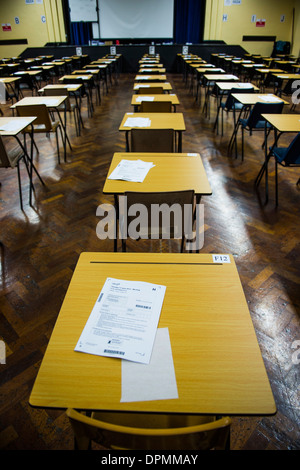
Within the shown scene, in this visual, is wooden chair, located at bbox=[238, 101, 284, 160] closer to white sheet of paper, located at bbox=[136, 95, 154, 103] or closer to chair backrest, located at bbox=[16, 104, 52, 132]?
white sheet of paper, located at bbox=[136, 95, 154, 103]

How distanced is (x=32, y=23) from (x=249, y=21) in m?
8.88

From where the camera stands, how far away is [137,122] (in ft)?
9.04

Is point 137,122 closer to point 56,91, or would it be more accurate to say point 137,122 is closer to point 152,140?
point 152,140

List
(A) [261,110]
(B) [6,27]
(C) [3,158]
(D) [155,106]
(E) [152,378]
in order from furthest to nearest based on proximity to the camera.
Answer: (B) [6,27] < (A) [261,110] < (D) [155,106] < (C) [3,158] < (E) [152,378]

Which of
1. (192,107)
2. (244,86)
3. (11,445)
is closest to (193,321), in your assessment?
(11,445)

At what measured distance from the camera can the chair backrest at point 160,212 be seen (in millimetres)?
1541

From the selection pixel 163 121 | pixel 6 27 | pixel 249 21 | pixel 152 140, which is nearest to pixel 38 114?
pixel 163 121

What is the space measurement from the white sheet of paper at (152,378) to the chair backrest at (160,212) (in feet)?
2.85

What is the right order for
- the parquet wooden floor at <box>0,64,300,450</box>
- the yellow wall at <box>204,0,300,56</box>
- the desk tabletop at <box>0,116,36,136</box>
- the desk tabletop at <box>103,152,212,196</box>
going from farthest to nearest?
the yellow wall at <box>204,0,300,56</box> → the desk tabletop at <box>0,116,36,136</box> → the desk tabletop at <box>103,152,212,196</box> → the parquet wooden floor at <box>0,64,300,450</box>

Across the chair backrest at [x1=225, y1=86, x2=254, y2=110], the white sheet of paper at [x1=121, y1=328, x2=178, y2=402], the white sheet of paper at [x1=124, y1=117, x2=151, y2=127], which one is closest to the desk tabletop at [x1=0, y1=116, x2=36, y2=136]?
the white sheet of paper at [x1=124, y1=117, x2=151, y2=127]

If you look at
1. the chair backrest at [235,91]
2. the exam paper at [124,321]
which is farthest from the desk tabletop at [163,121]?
the exam paper at [124,321]

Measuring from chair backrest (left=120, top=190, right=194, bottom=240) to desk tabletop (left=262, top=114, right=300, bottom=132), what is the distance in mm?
1571

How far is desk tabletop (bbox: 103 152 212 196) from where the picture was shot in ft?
5.59

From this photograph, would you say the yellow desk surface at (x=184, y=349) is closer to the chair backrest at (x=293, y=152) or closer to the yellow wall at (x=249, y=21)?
the chair backrest at (x=293, y=152)
